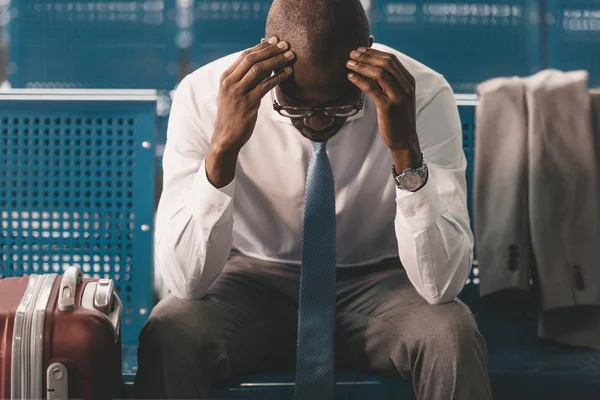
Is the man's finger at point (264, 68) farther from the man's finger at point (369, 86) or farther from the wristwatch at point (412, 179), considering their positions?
the wristwatch at point (412, 179)

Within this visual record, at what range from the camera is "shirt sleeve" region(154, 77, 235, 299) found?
1856 mm

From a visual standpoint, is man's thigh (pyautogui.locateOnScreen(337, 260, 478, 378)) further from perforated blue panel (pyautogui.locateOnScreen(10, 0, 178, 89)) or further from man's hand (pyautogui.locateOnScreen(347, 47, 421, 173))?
perforated blue panel (pyautogui.locateOnScreen(10, 0, 178, 89))

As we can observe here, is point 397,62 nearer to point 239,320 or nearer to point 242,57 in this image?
point 242,57

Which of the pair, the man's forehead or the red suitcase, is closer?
the red suitcase

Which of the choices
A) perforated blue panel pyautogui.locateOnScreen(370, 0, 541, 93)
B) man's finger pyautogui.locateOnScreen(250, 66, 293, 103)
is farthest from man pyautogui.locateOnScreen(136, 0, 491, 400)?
perforated blue panel pyautogui.locateOnScreen(370, 0, 541, 93)

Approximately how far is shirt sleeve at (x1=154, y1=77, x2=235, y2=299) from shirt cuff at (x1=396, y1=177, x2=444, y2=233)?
1.23 ft

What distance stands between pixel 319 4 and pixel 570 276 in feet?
3.36

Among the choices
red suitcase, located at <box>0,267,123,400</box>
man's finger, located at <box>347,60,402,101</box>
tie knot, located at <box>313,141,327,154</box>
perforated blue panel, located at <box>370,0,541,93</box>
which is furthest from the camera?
perforated blue panel, located at <box>370,0,541,93</box>

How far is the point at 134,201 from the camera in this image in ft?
7.68

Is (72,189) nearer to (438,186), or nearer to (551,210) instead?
(438,186)

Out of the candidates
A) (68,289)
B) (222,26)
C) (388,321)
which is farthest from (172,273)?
(222,26)

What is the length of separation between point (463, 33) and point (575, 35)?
43 cm

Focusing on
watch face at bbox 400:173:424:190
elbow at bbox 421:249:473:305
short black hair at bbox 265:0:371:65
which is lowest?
elbow at bbox 421:249:473:305

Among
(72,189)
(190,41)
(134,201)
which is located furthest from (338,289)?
(190,41)
